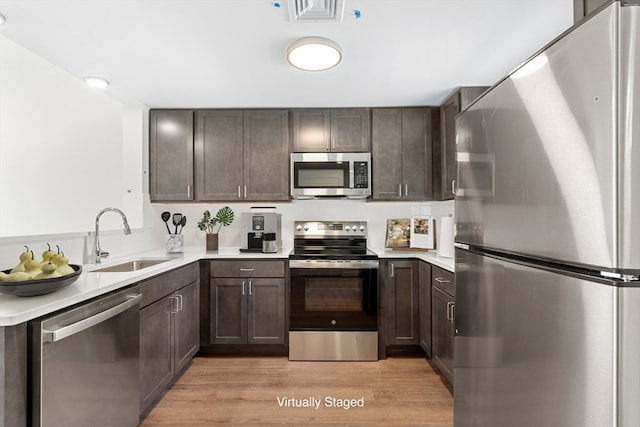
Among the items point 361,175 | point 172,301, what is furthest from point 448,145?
point 172,301

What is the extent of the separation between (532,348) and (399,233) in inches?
94.4

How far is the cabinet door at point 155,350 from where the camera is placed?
194 cm

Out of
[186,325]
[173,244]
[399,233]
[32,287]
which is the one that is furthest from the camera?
[399,233]

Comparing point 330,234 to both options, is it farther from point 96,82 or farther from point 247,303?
point 96,82

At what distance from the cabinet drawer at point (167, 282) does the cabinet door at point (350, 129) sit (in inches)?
66.1

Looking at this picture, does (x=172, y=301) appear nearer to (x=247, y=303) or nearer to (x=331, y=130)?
(x=247, y=303)

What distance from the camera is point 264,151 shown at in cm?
320

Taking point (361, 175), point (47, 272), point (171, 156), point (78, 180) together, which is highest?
point (171, 156)

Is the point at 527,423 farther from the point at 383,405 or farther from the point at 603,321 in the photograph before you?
the point at 383,405

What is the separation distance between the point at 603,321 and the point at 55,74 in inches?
122

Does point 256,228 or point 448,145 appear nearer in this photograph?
point 448,145

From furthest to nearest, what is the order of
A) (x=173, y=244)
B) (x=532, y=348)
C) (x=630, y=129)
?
(x=173, y=244), (x=532, y=348), (x=630, y=129)

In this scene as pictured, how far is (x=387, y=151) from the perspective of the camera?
3.17m

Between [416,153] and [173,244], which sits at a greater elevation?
[416,153]
